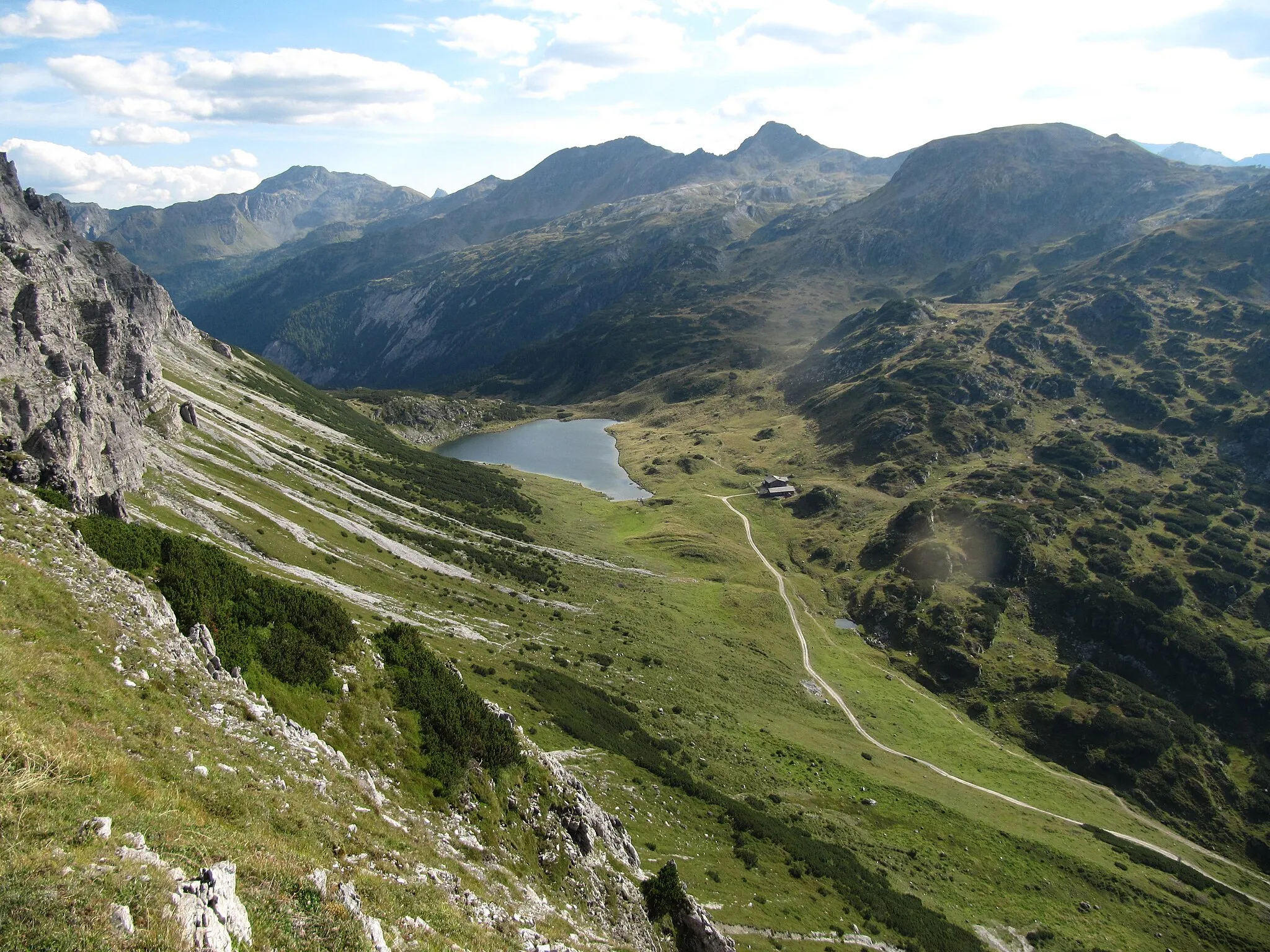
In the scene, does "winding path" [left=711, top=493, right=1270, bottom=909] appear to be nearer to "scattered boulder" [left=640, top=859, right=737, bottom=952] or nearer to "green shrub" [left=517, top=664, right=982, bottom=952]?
"green shrub" [left=517, top=664, right=982, bottom=952]

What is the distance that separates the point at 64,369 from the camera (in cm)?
6625

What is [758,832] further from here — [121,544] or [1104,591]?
[1104,591]

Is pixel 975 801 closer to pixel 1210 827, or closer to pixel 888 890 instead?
pixel 888 890

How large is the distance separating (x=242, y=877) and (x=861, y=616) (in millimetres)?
117912

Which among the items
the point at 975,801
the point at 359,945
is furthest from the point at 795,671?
the point at 359,945

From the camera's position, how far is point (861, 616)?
12088 cm

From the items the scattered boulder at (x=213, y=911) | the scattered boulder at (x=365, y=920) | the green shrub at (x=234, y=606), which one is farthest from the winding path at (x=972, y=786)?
the scattered boulder at (x=213, y=911)

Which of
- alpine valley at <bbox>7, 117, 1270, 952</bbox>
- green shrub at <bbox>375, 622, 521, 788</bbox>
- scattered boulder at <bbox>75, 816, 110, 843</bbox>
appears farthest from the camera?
green shrub at <bbox>375, 622, 521, 788</bbox>

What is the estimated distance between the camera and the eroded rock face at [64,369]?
1978 inches

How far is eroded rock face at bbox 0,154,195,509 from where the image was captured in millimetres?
50250

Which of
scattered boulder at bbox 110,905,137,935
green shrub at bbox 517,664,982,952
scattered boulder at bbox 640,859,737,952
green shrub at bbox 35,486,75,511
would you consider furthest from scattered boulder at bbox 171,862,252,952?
green shrub at bbox 517,664,982,952

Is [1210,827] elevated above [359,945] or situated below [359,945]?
below

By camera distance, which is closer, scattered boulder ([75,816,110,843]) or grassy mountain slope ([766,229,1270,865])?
scattered boulder ([75,816,110,843])

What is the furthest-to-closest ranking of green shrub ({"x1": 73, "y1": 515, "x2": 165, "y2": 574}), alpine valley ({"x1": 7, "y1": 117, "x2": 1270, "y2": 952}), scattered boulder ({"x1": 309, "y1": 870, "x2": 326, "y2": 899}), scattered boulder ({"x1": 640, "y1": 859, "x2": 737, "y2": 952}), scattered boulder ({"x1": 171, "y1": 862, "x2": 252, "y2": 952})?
scattered boulder ({"x1": 640, "y1": 859, "x2": 737, "y2": 952})
green shrub ({"x1": 73, "y1": 515, "x2": 165, "y2": 574})
alpine valley ({"x1": 7, "y1": 117, "x2": 1270, "y2": 952})
scattered boulder ({"x1": 309, "y1": 870, "x2": 326, "y2": 899})
scattered boulder ({"x1": 171, "y1": 862, "x2": 252, "y2": 952})
